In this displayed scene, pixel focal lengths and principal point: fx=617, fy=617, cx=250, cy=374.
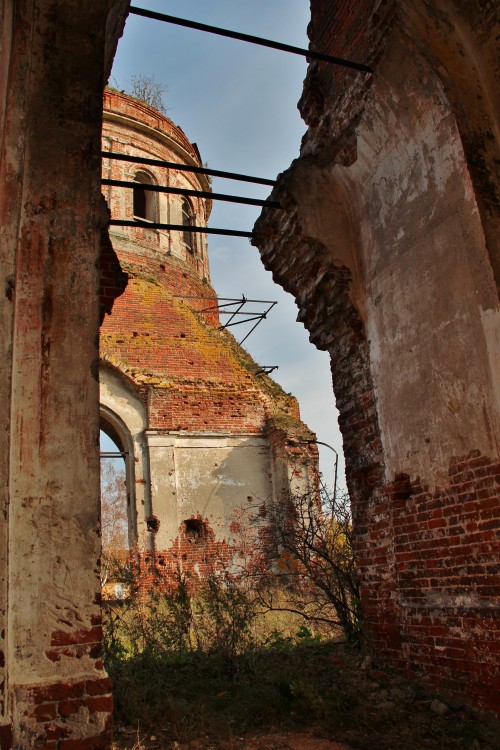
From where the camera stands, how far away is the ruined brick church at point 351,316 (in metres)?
2.63

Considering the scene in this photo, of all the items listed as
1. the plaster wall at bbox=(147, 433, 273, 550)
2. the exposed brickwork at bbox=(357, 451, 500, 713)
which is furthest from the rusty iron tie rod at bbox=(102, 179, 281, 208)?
the plaster wall at bbox=(147, 433, 273, 550)

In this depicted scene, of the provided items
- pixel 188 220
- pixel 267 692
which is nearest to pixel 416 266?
pixel 267 692

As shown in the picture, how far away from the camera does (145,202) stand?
18.8m

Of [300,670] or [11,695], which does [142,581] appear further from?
[11,695]

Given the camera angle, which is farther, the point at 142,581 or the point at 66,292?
the point at 142,581

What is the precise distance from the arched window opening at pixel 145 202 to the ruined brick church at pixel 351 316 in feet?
42.9

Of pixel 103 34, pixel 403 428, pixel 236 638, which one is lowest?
pixel 236 638

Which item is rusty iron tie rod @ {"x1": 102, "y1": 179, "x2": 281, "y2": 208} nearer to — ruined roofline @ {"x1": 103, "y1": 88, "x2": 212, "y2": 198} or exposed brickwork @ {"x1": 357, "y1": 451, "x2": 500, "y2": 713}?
exposed brickwork @ {"x1": 357, "y1": 451, "x2": 500, "y2": 713}

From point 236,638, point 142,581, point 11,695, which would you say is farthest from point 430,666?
point 142,581

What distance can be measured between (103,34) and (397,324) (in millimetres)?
2772

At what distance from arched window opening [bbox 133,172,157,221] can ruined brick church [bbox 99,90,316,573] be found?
1745 mm

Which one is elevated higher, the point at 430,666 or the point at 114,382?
the point at 114,382

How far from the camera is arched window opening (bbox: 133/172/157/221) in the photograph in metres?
18.2

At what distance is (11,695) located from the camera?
7.99 feet
